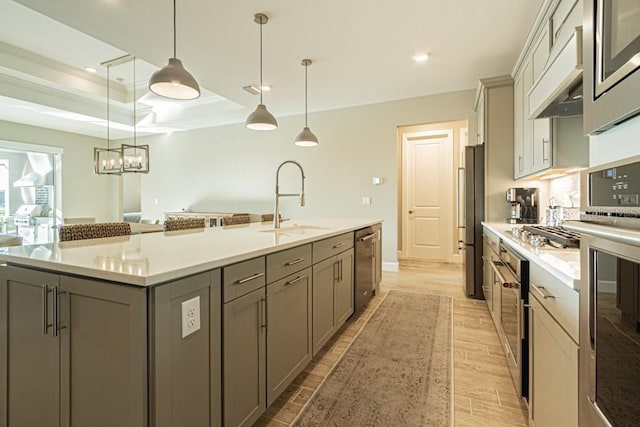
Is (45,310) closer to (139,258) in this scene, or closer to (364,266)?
(139,258)

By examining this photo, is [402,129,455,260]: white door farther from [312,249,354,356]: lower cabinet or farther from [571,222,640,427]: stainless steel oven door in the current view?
[571,222,640,427]: stainless steel oven door

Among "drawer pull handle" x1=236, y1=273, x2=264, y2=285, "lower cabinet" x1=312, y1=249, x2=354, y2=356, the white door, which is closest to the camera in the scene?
"drawer pull handle" x1=236, y1=273, x2=264, y2=285

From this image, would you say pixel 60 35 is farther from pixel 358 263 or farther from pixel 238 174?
pixel 358 263

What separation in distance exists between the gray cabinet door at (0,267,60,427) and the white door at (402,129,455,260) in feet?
19.0

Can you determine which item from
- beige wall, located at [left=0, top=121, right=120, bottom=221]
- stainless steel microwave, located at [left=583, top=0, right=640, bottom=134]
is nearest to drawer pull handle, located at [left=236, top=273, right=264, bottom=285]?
stainless steel microwave, located at [left=583, top=0, right=640, bottom=134]

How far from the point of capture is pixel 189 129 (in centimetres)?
687

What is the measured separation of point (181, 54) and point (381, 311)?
354 cm

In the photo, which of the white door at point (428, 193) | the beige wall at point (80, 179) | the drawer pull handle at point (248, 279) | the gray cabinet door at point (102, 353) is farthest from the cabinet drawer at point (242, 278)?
the beige wall at point (80, 179)

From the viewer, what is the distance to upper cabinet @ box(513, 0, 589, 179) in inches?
57.9

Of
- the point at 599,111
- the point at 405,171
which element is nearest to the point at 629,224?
the point at 599,111

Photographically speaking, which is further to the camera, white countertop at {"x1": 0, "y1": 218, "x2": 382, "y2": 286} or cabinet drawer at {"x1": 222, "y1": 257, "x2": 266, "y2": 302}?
cabinet drawer at {"x1": 222, "y1": 257, "x2": 266, "y2": 302}

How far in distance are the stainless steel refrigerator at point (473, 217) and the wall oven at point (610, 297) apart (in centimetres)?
288

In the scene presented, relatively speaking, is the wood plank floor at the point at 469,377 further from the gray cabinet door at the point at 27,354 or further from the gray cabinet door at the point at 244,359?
the gray cabinet door at the point at 27,354

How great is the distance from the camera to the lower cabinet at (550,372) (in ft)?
3.10
